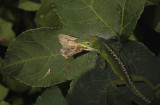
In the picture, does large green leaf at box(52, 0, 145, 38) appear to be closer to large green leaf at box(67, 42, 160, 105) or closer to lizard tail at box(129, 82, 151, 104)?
large green leaf at box(67, 42, 160, 105)

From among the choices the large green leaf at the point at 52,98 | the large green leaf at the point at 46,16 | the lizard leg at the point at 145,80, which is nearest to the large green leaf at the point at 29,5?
the large green leaf at the point at 46,16

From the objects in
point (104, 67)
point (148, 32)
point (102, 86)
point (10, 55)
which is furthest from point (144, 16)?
point (10, 55)

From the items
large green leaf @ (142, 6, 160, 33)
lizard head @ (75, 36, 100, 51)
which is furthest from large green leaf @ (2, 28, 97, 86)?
large green leaf @ (142, 6, 160, 33)

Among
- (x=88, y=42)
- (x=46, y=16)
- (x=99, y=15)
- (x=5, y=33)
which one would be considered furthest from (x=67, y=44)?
(x=5, y=33)

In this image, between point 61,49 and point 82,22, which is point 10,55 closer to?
point 61,49

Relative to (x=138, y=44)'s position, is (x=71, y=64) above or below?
below

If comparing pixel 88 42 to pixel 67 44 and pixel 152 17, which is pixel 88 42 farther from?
pixel 152 17

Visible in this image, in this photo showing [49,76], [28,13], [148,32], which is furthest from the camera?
[28,13]
